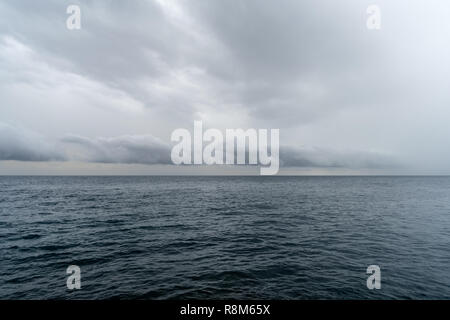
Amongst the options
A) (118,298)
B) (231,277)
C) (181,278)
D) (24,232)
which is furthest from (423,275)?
(24,232)

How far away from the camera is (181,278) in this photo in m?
16.2

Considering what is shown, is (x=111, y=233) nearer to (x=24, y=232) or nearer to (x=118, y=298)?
(x=24, y=232)

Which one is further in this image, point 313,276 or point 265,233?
point 265,233

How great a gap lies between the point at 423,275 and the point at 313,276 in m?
8.78

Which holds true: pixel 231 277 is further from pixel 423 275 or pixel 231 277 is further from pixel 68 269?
pixel 423 275
